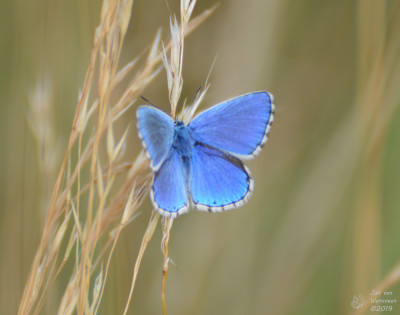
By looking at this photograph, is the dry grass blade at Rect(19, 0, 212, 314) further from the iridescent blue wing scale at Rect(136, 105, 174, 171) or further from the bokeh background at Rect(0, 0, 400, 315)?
the bokeh background at Rect(0, 0, 400, 315)

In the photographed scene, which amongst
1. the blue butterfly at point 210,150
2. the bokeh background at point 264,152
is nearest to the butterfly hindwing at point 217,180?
the blue butterfly at point 210,150

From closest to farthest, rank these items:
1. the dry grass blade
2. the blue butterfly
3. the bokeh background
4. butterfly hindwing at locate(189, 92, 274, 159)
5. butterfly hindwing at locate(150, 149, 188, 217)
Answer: the dry grass blade, butterfly hindwing at locate(150, 149, 188, 217), the blue butterfly, butterfly hindwing at locate(189, 92, 274, 159), the bokeh background

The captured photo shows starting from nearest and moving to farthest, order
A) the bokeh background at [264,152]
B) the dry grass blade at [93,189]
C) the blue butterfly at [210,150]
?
the dry grass blade at [93,189] < the blue butterfly at [210,150] < the bokeh background at [264,152]

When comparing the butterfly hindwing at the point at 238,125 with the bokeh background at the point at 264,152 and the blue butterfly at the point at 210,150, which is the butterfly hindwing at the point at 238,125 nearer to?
the blue butterfly at the point at 210,150

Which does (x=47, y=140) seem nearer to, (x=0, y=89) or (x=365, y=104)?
(x=0, y=89)

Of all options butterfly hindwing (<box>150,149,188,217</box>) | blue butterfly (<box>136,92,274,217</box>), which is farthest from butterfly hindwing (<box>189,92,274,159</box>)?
butterfly hindwing (<box>150,149,188,217</box>)

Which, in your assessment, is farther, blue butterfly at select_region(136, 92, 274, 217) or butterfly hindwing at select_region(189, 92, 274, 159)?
butterfly hindwing at select_region(189, 92, 274, 159)

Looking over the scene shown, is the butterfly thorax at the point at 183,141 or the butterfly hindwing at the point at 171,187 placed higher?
the butterfly thorax at the point at 183,141
